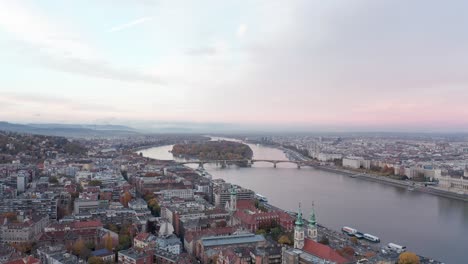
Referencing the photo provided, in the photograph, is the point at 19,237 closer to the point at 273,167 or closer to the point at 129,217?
the point at 129,217

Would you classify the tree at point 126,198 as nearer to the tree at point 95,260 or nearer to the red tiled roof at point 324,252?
the tree at point 95,260

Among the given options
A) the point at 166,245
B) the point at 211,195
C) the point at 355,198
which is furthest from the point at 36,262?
the point at 355,198

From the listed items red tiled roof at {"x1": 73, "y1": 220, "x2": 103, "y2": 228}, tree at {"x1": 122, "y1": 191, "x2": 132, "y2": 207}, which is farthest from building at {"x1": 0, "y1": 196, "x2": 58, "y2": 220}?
red tiled roof at {"x1": 73, "y1": 220, "x2": 103, "y2": 228}

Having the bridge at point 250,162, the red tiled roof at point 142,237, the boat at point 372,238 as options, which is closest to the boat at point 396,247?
the boat at point 372,238

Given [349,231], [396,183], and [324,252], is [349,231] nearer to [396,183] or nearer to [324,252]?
[324,252]

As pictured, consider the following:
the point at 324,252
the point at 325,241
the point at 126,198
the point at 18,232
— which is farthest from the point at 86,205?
the point at 324,252
